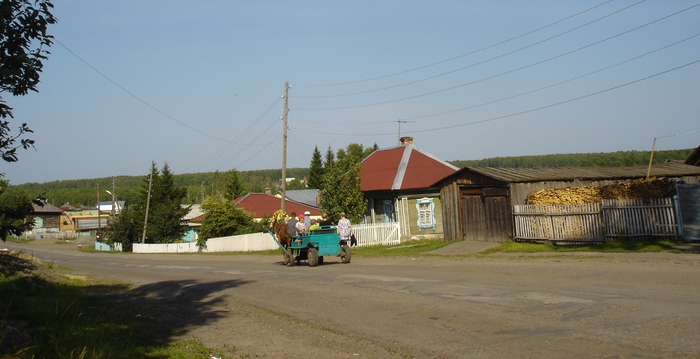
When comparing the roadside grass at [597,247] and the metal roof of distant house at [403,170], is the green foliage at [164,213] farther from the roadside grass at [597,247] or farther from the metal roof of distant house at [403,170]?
the roadside grass at [597,247]

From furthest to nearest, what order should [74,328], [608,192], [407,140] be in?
[407,140], [608,192], [74,328]

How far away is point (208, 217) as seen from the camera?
49.3m

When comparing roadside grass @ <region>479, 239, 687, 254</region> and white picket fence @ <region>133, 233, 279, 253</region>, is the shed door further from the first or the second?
white picket fence @ <region>133, 233, 279, 253</region>

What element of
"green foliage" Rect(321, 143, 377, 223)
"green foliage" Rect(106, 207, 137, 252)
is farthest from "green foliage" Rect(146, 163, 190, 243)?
"green foliage" Rect(321, 143, 377, 223)

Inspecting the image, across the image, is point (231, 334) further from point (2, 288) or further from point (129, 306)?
point (2, 288)

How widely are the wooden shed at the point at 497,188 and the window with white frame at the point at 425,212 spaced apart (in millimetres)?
3904

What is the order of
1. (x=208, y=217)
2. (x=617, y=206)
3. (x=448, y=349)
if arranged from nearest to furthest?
(x=448, y=349) → (x=617, y=206) → (x=208, y=217)

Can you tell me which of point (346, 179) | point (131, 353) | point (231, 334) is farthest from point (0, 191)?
point (346, 179)

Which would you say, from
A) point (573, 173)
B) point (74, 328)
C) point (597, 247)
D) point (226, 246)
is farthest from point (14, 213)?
point (226, 246)

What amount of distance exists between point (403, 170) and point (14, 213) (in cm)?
2915

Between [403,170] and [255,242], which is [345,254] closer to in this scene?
[403,170]

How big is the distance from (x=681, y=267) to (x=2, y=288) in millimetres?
15183

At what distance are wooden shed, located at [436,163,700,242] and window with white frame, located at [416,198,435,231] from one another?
12.8ft

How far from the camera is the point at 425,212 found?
3331cm
